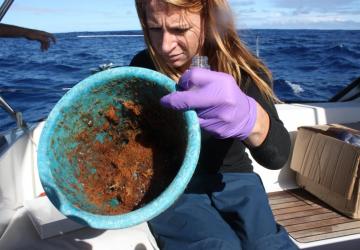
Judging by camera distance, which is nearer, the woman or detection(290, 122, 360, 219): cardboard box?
the woman

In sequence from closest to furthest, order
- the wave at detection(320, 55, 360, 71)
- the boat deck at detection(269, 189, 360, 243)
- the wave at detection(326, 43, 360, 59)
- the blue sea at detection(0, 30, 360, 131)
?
1. the boat deck at detection(269, 189, 360, 243)
2. the blue sea at detection(0, 30, 360, 131)
3. the wave at detection(320, 55, 360, 71)
4. the wave at detection(326, 43, 360, 59)

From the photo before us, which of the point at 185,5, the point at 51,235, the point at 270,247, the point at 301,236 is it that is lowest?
the point at 301,236

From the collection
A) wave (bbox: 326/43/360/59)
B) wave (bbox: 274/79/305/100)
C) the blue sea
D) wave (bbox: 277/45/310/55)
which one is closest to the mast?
the blue sea

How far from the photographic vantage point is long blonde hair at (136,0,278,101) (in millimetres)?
1352

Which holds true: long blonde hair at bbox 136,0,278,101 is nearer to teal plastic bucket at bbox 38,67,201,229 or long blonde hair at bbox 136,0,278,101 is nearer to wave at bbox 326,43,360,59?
teal plastic bucket at bbox 38,67,201,229

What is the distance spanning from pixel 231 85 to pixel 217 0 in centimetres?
46

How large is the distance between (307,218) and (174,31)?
1559 millimetres

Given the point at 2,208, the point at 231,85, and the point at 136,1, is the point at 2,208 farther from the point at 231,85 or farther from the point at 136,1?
the point at 231,85

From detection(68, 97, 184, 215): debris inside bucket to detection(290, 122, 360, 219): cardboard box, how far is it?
1.42 metres

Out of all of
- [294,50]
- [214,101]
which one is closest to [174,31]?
[214,101]

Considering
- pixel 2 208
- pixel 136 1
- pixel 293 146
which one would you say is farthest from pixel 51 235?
pixel 293 146

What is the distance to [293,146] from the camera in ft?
8.62

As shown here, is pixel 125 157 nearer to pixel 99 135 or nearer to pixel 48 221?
pixel 99 135

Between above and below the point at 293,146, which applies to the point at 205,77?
above
